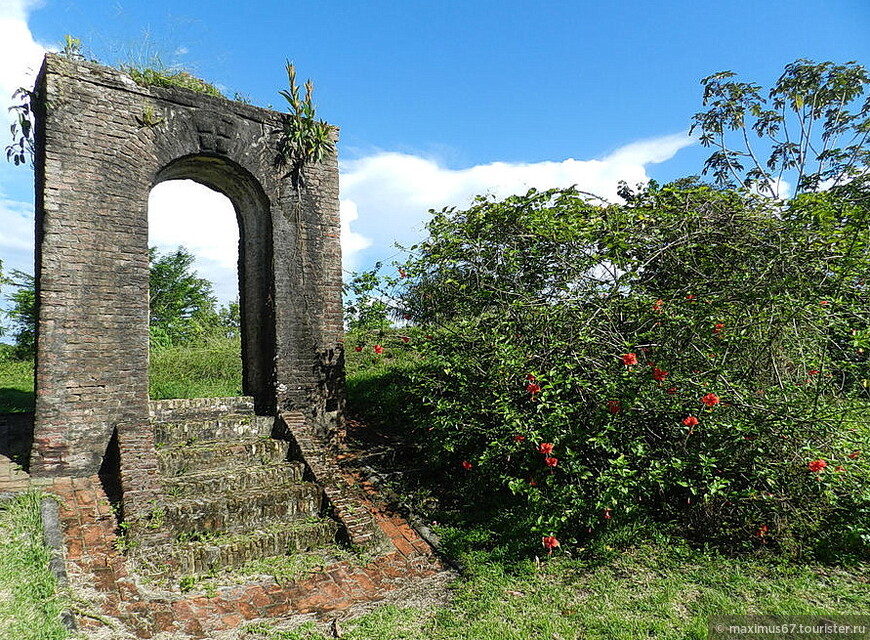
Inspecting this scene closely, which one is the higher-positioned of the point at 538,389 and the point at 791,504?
the point at 538,389

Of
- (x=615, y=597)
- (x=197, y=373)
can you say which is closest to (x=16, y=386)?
(x=197, y=373)

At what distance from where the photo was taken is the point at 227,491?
504 centimetres

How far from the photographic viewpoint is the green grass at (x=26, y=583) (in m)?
2.93

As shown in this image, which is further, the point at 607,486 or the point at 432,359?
the point at 432,359

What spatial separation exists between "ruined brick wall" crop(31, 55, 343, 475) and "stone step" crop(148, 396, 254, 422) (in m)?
0.28

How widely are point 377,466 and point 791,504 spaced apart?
423 cm

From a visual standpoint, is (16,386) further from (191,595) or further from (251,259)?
(191,595)

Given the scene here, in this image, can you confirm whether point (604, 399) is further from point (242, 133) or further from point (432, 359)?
point (242, 133)

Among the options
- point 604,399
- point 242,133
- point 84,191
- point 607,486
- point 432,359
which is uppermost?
point 242,133

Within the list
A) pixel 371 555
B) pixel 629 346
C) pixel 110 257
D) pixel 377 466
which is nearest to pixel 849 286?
pixel 629 346

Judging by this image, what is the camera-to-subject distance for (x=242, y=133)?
633 cm

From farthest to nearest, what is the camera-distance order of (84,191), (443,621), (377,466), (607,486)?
(377,466) → (84,191) → (607,486) → (443,621)

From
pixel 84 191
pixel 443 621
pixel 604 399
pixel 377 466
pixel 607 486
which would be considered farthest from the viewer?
pixel 377 466

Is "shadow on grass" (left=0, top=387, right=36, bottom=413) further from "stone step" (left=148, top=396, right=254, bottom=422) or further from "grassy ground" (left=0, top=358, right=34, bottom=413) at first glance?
"stone step" (left=148, top=396, right=254, bottom=422)
